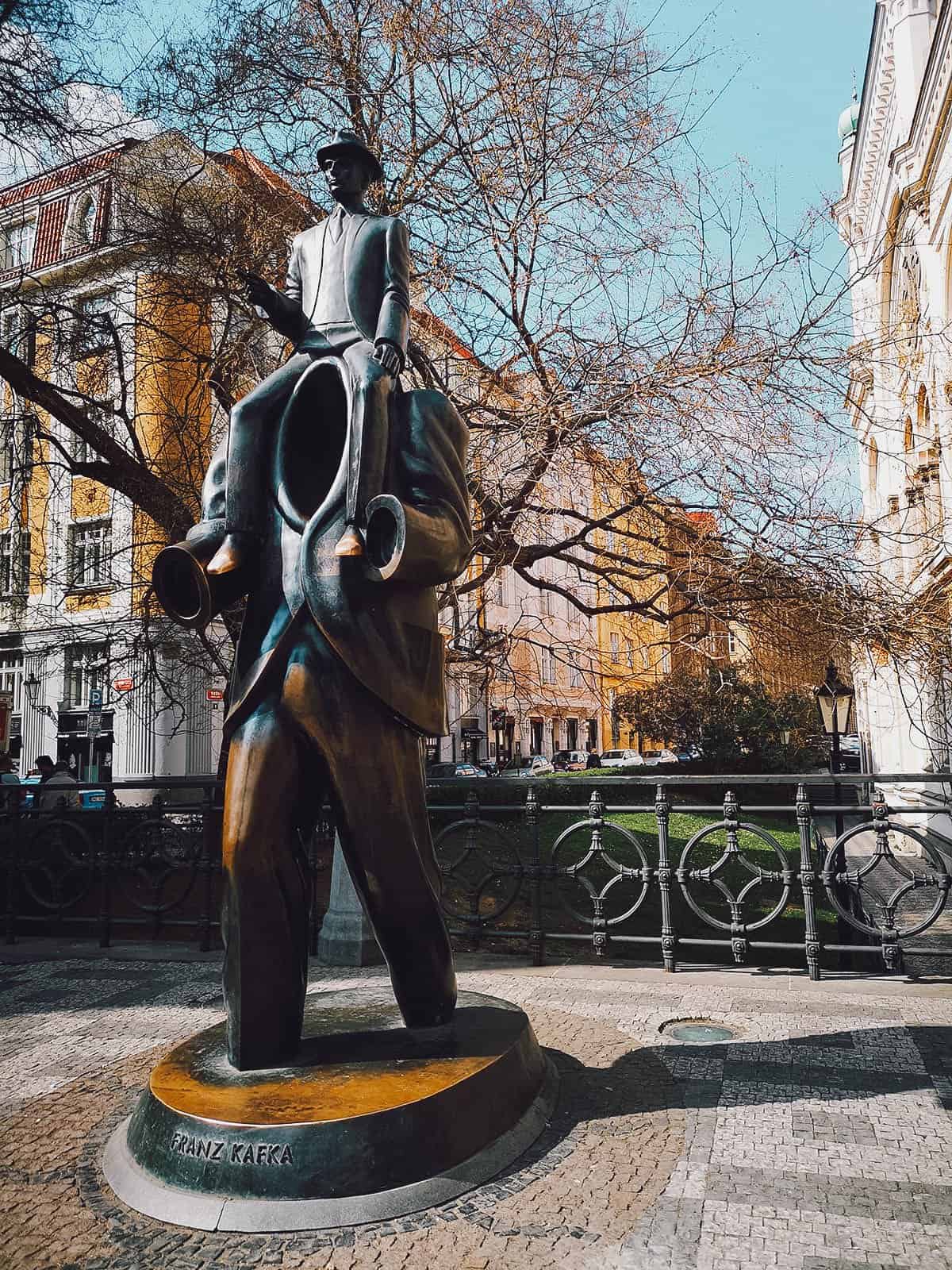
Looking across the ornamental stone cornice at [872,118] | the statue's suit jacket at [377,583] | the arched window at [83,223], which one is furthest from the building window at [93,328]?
the ornamental stone cornice at [872,118]

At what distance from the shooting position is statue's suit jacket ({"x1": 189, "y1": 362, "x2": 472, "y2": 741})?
3.41 meters

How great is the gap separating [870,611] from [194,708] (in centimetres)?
1721

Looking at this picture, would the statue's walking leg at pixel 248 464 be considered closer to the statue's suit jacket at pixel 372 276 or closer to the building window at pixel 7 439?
the statue's suit jacket at pixel 372 276

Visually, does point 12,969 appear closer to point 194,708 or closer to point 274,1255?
point 274,1255

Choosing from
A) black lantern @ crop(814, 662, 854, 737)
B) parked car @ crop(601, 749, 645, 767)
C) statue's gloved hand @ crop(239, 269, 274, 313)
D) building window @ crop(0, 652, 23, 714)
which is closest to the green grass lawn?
black lantern @ crop(814, 662, 854, 737)

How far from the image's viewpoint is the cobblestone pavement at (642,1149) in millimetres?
2738

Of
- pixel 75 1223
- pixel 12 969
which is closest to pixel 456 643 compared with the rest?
pixel 12 969

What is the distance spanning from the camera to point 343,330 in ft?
12.7

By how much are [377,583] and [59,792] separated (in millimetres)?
10813

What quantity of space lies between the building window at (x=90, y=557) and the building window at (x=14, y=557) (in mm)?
630

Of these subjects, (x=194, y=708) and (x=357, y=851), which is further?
(x=194, y=708)

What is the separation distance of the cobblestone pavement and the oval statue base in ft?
0.23

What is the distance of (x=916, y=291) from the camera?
18.3m

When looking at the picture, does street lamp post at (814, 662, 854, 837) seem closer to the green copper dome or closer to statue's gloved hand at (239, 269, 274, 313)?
statue's gloved hand at (239, 269, 274, 313)
